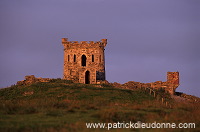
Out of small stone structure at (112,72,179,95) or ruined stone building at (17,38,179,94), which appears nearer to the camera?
small stone structure at (112,72,179,95)

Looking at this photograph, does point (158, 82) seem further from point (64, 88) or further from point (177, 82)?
point (64, 88)

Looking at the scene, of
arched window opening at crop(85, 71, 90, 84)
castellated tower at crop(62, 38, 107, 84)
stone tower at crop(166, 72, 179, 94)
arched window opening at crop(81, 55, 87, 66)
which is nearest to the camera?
stone tower at crop(166, 72, 179, 94)

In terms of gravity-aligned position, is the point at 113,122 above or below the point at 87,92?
below

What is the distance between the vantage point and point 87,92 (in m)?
35.6

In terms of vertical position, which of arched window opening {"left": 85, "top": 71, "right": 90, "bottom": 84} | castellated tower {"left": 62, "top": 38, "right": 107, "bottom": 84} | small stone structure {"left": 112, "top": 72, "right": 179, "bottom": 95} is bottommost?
small stone structure {"left": 112, "top": 72, "right": 179, "bottom": 95}

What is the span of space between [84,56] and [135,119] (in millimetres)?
38083

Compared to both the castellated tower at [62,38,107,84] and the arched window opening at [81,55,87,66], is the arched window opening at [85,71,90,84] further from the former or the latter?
the arched window opening at [81,55,87,66]

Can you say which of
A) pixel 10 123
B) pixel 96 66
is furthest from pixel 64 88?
pixel 10 123

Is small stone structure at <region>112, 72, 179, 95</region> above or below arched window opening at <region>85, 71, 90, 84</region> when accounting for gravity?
below

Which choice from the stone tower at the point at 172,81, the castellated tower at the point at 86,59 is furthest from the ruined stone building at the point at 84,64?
the stone tower at the point at 172,81

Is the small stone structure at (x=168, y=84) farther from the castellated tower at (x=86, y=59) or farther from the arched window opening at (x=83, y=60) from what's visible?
the arched window opening at (x=83, y=60)

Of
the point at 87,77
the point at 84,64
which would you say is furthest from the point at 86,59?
the point at 87,77

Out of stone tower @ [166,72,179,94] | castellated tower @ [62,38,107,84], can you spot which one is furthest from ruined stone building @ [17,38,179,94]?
stone tower @ [166,72,179,94]

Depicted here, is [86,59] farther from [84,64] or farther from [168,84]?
[168,84]
